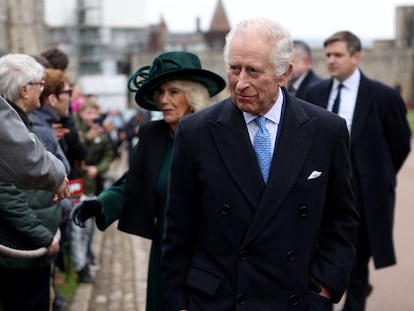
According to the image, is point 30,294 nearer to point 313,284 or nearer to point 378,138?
point 313,284

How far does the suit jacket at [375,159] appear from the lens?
546 cm

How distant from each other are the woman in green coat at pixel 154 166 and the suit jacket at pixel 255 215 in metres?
0.72

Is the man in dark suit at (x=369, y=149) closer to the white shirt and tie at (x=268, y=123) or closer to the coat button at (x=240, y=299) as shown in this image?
the white shirt and tie at (x=268, y=123)

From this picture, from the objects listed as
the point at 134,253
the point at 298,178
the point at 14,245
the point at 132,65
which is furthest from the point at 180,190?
the point at 132,65

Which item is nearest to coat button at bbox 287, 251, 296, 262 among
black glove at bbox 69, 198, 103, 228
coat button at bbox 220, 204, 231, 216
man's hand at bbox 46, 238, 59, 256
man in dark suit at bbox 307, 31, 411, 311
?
coat button at bbox 220, 204, 231, 216

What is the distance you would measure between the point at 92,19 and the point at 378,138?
244 ft

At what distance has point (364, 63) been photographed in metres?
60.9

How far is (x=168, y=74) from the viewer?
3.87 meters

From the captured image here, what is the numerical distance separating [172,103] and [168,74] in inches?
6.6

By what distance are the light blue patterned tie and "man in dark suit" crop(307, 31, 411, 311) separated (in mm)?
2587

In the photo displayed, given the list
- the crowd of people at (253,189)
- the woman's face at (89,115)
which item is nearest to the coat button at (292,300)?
the crowd of people at (253,189)

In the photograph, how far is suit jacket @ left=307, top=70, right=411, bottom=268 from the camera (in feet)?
17.9

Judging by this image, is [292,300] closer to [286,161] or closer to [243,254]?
[243,254]

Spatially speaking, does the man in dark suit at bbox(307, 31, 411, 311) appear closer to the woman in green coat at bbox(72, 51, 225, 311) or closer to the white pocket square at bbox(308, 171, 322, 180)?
the woman in green coat at bbox(72, 51, 225, 311)
